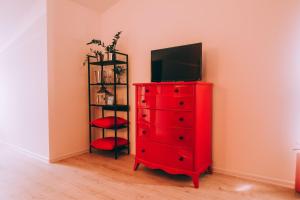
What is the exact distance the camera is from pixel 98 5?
3.42 metres

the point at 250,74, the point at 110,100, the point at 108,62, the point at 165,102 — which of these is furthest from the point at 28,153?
the point at 250,74

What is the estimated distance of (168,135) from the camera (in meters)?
2.34

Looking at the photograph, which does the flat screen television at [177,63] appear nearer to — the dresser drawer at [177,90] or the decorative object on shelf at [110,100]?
the dresser drawer at [177,90]

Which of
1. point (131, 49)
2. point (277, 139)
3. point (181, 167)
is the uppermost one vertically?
point (131, 49)

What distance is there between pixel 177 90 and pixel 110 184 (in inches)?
48.9

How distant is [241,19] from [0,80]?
412cm

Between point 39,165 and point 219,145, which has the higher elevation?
point 219,145

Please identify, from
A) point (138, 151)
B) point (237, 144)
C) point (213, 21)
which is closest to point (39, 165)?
point (138, 151)

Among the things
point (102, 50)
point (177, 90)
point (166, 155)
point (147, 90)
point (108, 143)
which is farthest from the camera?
point (102, 50)

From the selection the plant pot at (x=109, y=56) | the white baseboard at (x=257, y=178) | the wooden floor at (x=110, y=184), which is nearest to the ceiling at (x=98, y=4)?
the plant pot at (x=109, y=56)

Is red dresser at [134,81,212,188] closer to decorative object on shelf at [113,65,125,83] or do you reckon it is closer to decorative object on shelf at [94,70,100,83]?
decorative object on shelf at [113,65,125,83]

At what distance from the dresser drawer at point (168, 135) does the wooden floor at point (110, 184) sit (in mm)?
433

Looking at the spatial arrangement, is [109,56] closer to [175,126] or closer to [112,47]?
[112,47]

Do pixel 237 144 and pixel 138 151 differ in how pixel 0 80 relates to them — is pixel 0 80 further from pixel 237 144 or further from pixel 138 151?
pixel 237 144
